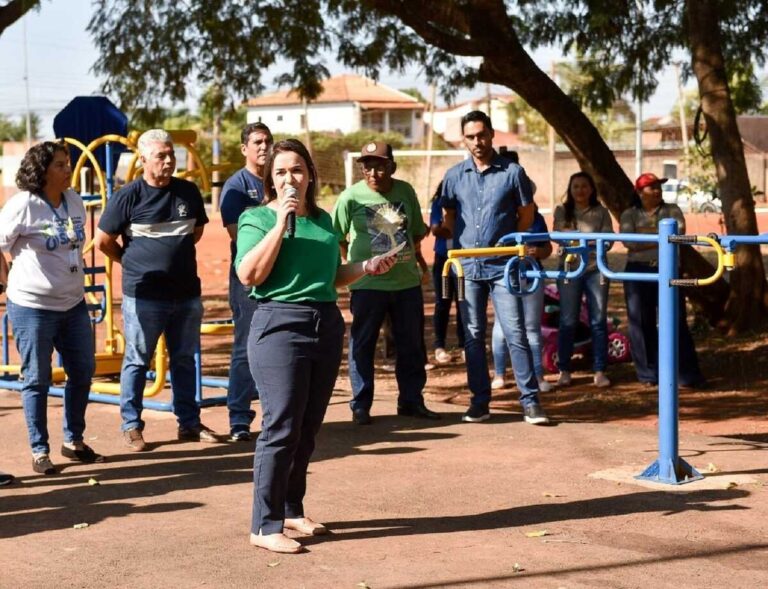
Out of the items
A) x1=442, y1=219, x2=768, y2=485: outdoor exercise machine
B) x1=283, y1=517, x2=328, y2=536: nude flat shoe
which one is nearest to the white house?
x1=442, y1=219, x2=768, y2=485: outdoor exercise machine

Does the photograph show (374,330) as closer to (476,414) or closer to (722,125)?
(476,414)

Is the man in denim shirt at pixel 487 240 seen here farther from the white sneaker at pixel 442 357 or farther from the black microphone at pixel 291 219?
the white sneaker at pixel 442 357

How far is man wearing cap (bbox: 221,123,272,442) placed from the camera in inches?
309

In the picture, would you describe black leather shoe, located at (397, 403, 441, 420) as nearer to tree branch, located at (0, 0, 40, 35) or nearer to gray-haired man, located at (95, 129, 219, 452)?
gray-haired man, located at (95, 129, 219, 452)

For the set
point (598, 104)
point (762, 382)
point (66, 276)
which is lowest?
point (762, 382)

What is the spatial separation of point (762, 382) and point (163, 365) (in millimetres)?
5112

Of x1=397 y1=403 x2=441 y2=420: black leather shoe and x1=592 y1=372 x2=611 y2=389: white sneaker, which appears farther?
x1=592 y1=372 x2=611 y2=389: white sneaker

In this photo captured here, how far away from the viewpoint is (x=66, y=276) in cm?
725

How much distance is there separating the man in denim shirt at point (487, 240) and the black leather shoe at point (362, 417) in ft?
2.12

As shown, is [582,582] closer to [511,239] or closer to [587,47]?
[511,239]

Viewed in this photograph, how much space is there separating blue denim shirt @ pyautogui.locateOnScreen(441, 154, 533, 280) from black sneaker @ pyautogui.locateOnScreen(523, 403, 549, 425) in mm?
867

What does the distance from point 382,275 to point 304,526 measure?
10.2ft

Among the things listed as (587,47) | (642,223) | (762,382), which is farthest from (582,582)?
(587,47)

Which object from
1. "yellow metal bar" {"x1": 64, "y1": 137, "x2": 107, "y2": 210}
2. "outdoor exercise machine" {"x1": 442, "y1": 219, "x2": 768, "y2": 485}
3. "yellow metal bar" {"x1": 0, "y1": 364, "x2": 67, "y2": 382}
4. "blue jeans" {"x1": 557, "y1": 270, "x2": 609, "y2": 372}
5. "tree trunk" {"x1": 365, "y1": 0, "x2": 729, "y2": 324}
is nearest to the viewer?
"outdoor exercise machine" {"x1": 442, "y1": 219, "x2": 768, "y2": 485}
